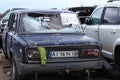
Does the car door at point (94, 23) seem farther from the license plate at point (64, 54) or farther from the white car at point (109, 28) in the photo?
the license plate at point (64, 54)

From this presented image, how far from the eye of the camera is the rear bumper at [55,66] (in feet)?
23.0

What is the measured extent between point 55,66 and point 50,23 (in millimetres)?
1605

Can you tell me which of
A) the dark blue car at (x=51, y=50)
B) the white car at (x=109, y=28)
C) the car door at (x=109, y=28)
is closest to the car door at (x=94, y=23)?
the white car at (x=109, y=28)

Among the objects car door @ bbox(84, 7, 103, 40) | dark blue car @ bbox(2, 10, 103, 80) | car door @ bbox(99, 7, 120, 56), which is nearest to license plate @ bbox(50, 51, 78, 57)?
dark blue car @ bbox(2, 10, 103, 80)

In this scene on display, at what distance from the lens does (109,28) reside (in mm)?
8570

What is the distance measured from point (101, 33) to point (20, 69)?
8.93 ft

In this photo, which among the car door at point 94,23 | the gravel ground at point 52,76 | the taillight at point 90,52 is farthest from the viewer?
the car door at point 94,23

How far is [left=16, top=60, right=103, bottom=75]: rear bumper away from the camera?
7023 mm

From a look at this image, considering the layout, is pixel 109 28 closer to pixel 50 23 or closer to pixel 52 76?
pixel 50 23

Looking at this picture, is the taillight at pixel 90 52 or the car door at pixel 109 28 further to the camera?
the car door at pixel 109 28

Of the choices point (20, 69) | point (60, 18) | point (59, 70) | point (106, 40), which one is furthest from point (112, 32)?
point (20, 69)

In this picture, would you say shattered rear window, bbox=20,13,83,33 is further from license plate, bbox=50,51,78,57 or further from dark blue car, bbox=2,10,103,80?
license plate, bbox=50,51,78,57

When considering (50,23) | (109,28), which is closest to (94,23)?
(109,28)

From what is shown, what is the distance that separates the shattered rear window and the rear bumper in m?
1.15
